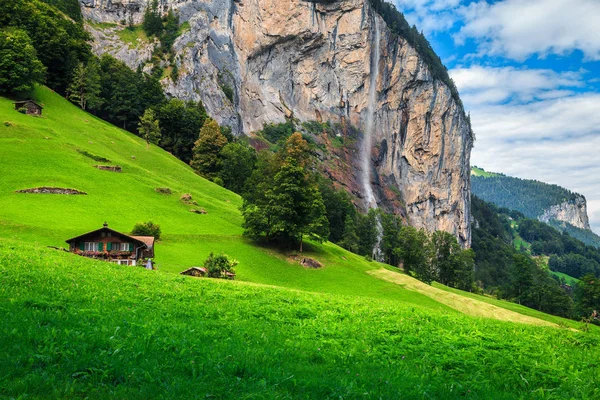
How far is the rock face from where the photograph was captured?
149 meters

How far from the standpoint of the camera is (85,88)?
103312 mm

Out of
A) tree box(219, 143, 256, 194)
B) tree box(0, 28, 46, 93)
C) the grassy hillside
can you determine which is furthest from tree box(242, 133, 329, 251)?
tree box(0, 28, 46, 93)

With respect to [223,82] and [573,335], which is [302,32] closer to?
[223,82]

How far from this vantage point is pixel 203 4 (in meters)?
154

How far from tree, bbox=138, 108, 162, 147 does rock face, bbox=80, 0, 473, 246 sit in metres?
29.1

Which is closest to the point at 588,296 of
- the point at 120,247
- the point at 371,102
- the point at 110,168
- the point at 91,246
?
the point at 120,247

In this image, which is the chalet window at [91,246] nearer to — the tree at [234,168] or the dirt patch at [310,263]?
the dirt patch at [310,263]

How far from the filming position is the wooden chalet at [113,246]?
45.4 metres

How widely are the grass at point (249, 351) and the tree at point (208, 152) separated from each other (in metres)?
88.2

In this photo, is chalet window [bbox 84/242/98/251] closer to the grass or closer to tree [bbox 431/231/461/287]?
the grass

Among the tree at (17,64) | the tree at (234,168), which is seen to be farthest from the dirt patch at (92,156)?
the tree at (234,168)

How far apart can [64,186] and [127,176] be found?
13.2 metres

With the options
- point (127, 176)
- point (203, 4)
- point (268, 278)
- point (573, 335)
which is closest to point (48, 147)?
point (127, 176)

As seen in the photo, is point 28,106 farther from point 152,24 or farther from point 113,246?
point 152,24
